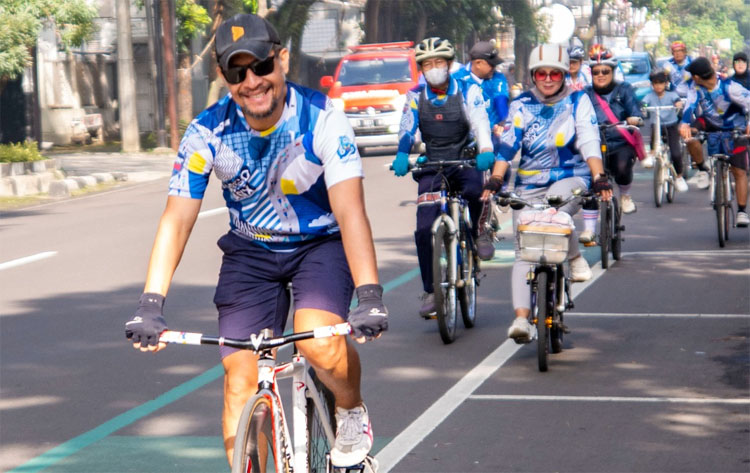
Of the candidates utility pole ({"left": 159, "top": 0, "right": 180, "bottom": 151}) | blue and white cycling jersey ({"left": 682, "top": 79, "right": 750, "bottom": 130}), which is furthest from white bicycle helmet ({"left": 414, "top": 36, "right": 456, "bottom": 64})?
utility pole ({"left": 159, "top": 0, "right": 180, "bottom": 151})

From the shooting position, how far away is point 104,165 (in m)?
26.5

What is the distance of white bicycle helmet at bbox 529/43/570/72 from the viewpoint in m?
8.40

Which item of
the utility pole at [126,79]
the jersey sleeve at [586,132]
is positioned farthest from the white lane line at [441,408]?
the utility pole at [126,79]

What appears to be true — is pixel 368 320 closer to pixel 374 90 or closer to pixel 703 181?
pixel 703 181

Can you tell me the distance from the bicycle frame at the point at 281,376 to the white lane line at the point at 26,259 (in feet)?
29.4

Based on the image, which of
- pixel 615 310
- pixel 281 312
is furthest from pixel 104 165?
pixel 281 312

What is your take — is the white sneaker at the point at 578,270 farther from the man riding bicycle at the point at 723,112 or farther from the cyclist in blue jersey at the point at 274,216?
the man riding bicycle at the point at 723,112

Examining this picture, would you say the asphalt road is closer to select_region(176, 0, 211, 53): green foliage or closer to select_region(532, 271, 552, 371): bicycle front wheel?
select_region(532, 271, 552, 371): bicycle front wheel

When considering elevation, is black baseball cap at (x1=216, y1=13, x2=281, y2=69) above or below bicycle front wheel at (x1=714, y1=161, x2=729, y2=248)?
above

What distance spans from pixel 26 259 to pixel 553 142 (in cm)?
664

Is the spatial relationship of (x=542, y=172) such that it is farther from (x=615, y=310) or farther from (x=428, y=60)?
(x=615, y=310)

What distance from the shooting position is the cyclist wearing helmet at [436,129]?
917 centimetres

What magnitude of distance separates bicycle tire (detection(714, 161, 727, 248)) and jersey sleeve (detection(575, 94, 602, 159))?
488cm

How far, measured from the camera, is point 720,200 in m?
13.2
